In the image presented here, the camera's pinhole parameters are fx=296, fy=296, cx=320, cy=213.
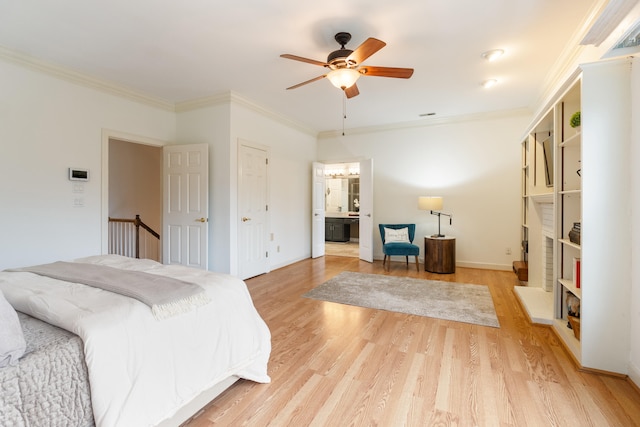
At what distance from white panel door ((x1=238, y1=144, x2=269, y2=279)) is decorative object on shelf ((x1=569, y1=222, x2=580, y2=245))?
372cm

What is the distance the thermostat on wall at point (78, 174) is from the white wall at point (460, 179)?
4.35 m

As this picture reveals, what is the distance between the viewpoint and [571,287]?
233 centimetres

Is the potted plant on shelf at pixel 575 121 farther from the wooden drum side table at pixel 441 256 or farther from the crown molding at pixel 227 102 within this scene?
the crown molding at pixel 227 102

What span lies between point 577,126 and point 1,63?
5181 millimetres

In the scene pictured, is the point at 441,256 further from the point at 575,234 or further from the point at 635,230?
the point at 635,230

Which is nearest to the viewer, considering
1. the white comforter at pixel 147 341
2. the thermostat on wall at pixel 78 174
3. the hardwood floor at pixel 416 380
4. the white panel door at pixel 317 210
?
the white comforter at pixel 147 341

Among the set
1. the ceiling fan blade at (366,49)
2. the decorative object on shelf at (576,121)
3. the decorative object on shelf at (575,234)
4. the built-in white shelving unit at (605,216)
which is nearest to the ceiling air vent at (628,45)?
the built-in white shelving unit at (605,216)

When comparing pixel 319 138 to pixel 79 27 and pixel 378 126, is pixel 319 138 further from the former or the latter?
pixel 79 27

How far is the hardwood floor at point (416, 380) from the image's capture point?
5.31 feet

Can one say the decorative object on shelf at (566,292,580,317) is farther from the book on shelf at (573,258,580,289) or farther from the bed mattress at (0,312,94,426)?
the bed mattress at (0,312,94,426)

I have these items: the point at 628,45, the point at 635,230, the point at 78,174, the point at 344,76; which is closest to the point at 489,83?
the point at 628,45

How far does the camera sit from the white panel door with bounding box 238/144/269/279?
4344 millimetres

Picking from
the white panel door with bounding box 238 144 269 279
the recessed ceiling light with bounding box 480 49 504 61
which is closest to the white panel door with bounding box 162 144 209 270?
the white panel door with bounding box 238 144 269 279

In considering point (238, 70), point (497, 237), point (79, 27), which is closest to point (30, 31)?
point (79, 27)
